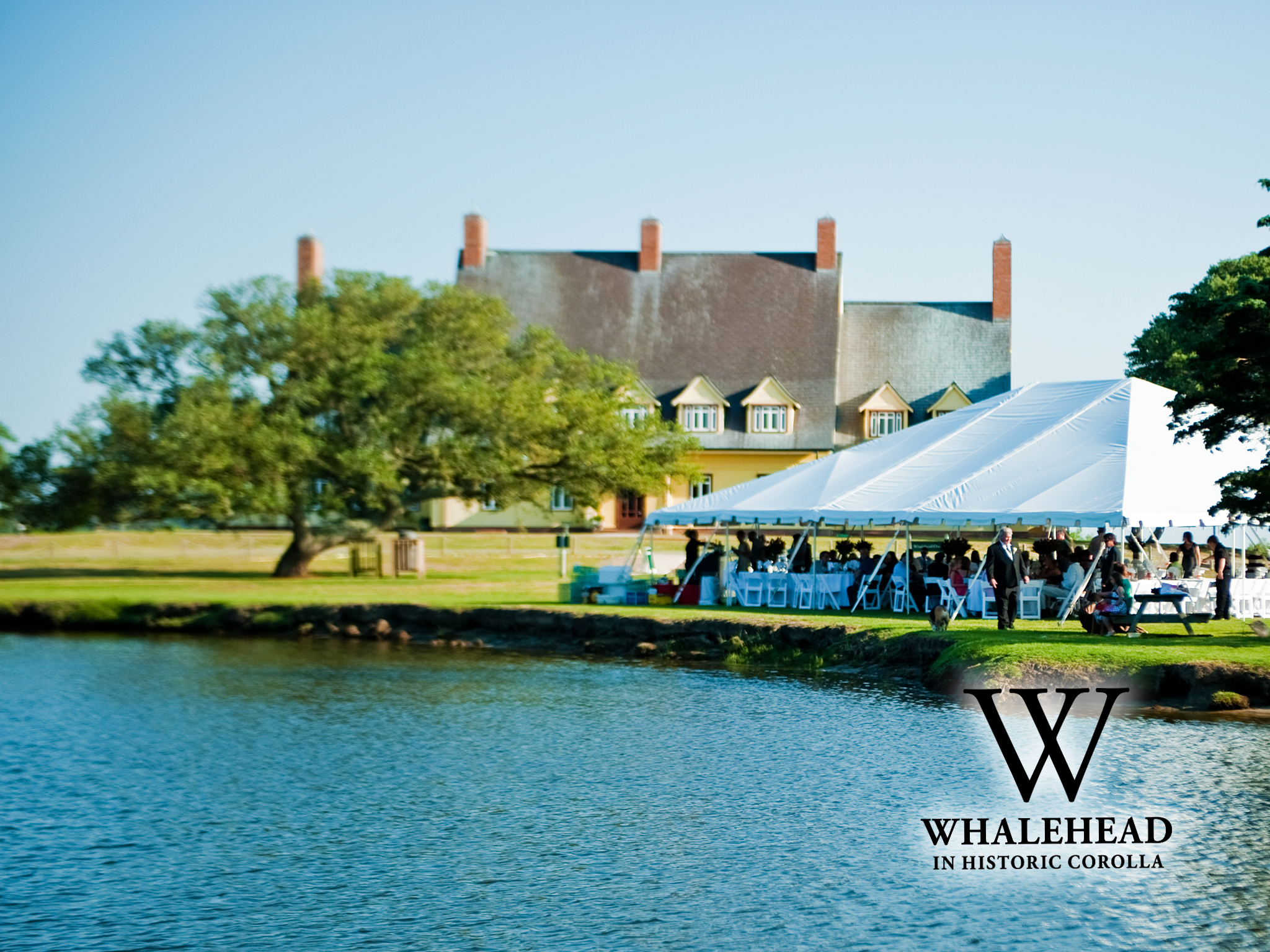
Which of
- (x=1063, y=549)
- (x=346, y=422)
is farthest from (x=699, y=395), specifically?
(x=1063, y=549)

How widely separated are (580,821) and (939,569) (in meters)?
13.7

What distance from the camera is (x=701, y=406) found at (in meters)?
57.0

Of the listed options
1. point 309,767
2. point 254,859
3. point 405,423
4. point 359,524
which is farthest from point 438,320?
point 254,859

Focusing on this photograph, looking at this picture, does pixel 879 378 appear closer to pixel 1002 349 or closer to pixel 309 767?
pixel 1002 349

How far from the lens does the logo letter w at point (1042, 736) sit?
12.6 m

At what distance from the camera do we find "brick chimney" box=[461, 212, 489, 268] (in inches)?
2347

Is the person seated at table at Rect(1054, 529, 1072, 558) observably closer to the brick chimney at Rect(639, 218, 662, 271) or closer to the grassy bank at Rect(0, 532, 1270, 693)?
the grassy bank at Rect(0, 532, 1270, 693)

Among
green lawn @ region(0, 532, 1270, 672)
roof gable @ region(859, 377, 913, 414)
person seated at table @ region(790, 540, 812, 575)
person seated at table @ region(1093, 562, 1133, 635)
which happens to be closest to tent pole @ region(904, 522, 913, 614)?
green lawn @ region(0, 532, 1270, 672)

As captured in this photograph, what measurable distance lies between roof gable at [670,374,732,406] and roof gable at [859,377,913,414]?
5761 millimetres

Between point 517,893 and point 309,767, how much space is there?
5061mm

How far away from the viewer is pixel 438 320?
117ft

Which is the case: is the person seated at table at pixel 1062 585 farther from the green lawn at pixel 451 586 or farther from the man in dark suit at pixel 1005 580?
the man in dark suit at pixel 1005 580

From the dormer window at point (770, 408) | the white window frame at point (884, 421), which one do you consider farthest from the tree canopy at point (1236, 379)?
the white window frame at point (884, 421)

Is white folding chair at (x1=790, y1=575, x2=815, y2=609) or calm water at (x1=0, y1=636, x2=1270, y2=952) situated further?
white folding chair at (x1=790, y1=575, x2=815, y2=609)
